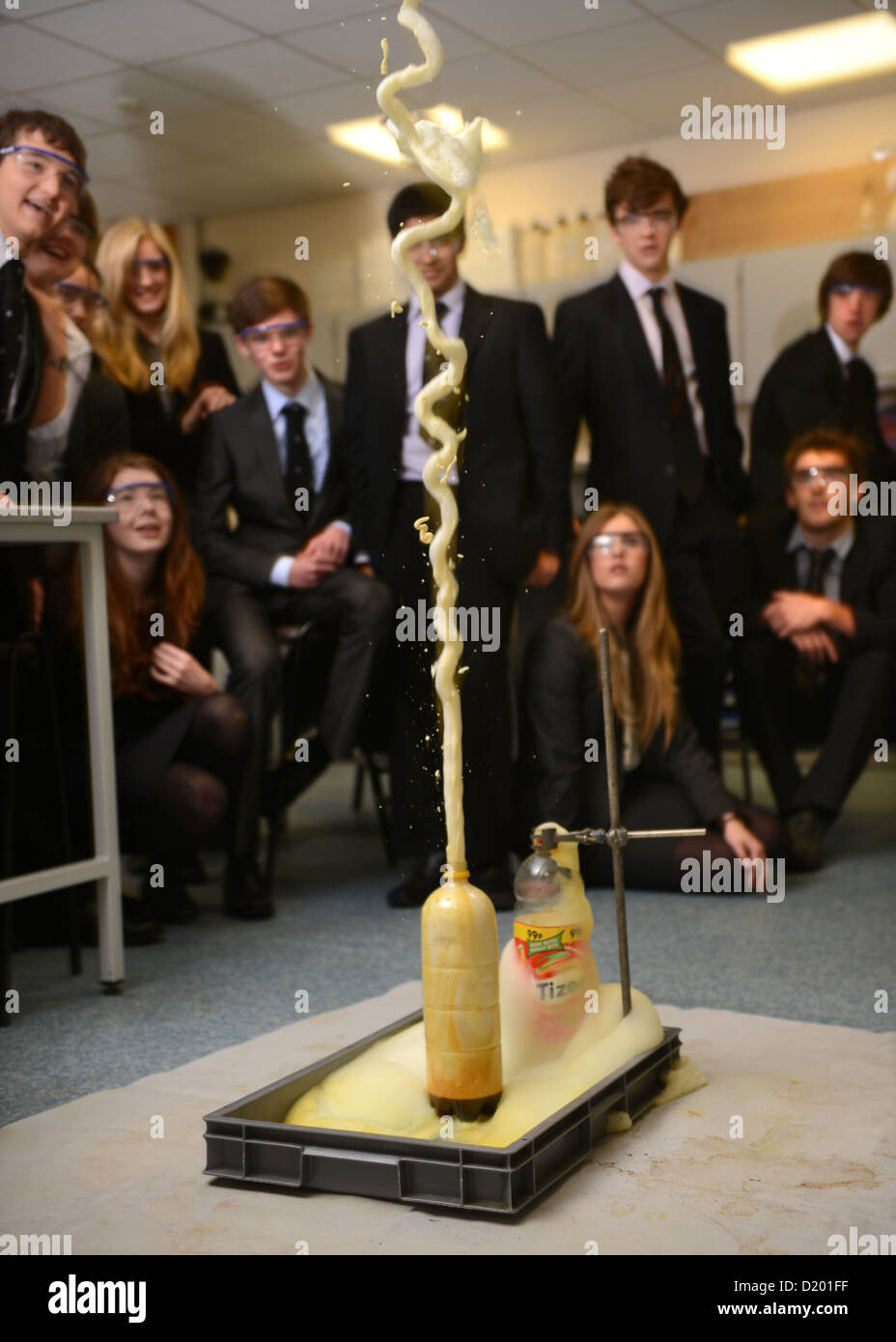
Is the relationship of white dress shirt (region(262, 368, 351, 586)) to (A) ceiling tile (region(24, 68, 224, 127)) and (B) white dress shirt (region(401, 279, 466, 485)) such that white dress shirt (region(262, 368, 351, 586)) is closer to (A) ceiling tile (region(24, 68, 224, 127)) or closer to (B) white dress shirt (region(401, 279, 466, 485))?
(B) white dress shirt (region(401, 279, 466, 485))

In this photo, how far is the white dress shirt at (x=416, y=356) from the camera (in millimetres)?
1776

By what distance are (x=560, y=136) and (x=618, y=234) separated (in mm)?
3034

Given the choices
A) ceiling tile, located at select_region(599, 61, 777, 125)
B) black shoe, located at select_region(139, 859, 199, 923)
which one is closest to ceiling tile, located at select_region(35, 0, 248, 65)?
ceiling tile, located at select_region(599, 61, 777, 125)

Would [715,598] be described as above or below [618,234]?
below

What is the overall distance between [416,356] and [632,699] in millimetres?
1413

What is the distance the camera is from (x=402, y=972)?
2.53 meters

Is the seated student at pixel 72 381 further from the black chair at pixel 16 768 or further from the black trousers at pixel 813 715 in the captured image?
the black trousers at pixel 813 715

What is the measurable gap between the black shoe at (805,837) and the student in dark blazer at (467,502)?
0.80 m

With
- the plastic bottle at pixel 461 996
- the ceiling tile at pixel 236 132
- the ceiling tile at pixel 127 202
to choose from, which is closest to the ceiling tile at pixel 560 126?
the ceiling tile at pixel 236 132

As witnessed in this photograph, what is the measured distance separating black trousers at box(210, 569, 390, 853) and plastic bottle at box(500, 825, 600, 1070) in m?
1.34

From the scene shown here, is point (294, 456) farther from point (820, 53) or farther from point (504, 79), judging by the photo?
point (820, 53)
